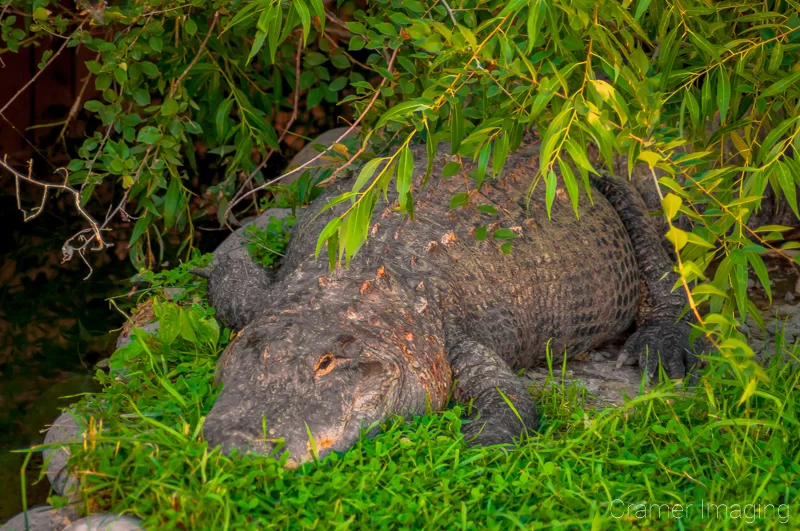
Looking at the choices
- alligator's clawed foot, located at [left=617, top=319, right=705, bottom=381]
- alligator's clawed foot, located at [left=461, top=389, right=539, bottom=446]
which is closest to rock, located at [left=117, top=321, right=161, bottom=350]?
alligator's clawed foot, located at [left=461, top=389, right=539, bottom=446]

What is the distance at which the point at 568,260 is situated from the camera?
438 centimetres

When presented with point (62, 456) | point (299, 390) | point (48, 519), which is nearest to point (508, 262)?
point (299, 390)

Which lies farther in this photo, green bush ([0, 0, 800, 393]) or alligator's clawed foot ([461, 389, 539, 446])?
alligator's clawed foot ([461, 389, 539, 446])

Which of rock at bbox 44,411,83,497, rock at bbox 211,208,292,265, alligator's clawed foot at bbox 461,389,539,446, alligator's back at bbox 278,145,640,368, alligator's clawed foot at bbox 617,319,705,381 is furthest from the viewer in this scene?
rock at bbox 211,208,292,265

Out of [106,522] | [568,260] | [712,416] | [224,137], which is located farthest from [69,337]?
[712,416]

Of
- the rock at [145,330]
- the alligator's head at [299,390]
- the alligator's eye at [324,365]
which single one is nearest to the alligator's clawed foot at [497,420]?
the alligator's head at [299,390]

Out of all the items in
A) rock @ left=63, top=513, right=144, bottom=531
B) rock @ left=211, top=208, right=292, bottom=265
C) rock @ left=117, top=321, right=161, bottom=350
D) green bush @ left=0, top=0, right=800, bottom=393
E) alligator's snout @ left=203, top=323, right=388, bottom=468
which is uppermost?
green bush @ left=0, top=0, right=800, bottom=393

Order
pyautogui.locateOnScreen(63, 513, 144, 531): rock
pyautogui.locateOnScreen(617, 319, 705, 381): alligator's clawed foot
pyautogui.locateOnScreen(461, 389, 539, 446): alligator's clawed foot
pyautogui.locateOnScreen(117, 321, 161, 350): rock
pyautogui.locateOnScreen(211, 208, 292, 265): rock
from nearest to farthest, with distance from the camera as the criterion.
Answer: pyautogui.locateOnScreen(63, 513, 144, 531): rock → pyautogui.locateOnScreen(461, 389, 539, 446): alligator's clawed foot → pyautogui.locateOnScreen(617, 319, 705, 381): alligator's clawed foot → pyautogui.locateOnScreen(117, 321, 161, 350): rock → pyautogui.locateOnScreen(211, 208, 292, 265): rock

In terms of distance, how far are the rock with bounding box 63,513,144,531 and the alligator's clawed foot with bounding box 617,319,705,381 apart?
7.99 ft

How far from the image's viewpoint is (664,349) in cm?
428

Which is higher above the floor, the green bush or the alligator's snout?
the green bush

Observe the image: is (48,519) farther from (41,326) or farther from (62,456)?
(41,326)

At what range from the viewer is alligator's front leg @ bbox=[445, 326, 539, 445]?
336cm

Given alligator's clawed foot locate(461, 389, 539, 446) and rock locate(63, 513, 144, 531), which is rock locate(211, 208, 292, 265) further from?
rock locate(63, 513, 144, 531)
